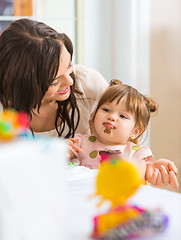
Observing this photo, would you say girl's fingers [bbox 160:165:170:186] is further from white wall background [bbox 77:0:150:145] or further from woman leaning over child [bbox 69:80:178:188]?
white wall background [bbox 77:0:150:145]

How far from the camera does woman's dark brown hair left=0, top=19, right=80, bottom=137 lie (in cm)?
140

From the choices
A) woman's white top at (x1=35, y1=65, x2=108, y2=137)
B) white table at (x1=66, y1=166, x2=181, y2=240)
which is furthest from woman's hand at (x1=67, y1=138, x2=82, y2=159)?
white table at (x1=66, y1=166, x2=181, y2=240)

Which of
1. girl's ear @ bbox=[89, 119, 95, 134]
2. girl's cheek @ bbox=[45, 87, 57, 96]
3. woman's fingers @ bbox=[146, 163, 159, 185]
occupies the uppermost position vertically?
girl's cheek @ bbox=[45, 87, 57, 96]

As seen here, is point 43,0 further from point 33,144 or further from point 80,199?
point 33,144

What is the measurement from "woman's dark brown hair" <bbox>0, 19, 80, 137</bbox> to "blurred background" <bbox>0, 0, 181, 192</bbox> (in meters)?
1.05

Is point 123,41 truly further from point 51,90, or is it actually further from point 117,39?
point 51,90

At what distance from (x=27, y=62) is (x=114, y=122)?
0.37 meters

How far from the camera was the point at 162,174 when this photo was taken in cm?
138

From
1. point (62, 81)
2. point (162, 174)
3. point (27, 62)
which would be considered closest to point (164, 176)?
point (162, 174)

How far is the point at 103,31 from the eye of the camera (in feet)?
8.54

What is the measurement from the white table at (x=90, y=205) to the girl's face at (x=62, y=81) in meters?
0.45

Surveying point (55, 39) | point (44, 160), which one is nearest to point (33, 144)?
point (44, 160)

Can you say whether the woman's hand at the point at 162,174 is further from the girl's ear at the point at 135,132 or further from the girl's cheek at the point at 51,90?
the girl's cheek at the point at 51,90

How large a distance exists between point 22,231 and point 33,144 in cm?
11
